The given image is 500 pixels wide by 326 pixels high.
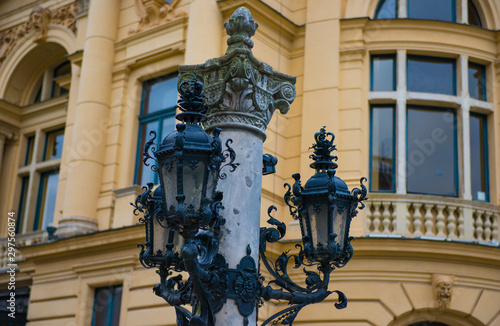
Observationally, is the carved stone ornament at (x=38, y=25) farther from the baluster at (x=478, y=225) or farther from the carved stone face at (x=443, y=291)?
the carved stone face at (x=443, y=291)

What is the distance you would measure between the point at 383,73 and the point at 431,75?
0.92 metres

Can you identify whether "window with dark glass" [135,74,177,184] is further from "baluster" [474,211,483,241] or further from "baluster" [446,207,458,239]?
"baluster" [474,211,483,241]

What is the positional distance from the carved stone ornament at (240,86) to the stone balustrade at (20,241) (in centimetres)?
1206

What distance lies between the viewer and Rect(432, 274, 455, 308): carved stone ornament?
544 inches

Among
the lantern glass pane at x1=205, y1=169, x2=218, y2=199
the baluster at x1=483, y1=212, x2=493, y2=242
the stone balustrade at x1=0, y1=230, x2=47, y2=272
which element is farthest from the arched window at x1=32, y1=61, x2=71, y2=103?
the lantern glass pane at x1=205, y1=169, x2=218, y2=199

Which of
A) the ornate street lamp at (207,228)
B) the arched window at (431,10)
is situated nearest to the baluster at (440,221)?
the arched window at (431,10)

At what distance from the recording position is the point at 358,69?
15352 millimetres

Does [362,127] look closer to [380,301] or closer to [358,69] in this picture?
[358,69]

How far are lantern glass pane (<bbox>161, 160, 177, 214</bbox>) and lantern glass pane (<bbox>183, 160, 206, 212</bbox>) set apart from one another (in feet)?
0.27

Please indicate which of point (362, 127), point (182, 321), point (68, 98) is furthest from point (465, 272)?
point (68, 98)

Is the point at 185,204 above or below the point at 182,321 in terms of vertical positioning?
above

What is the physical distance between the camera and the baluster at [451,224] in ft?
46.9

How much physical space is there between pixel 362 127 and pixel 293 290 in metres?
8.98

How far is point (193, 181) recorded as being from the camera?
18.0 feet
